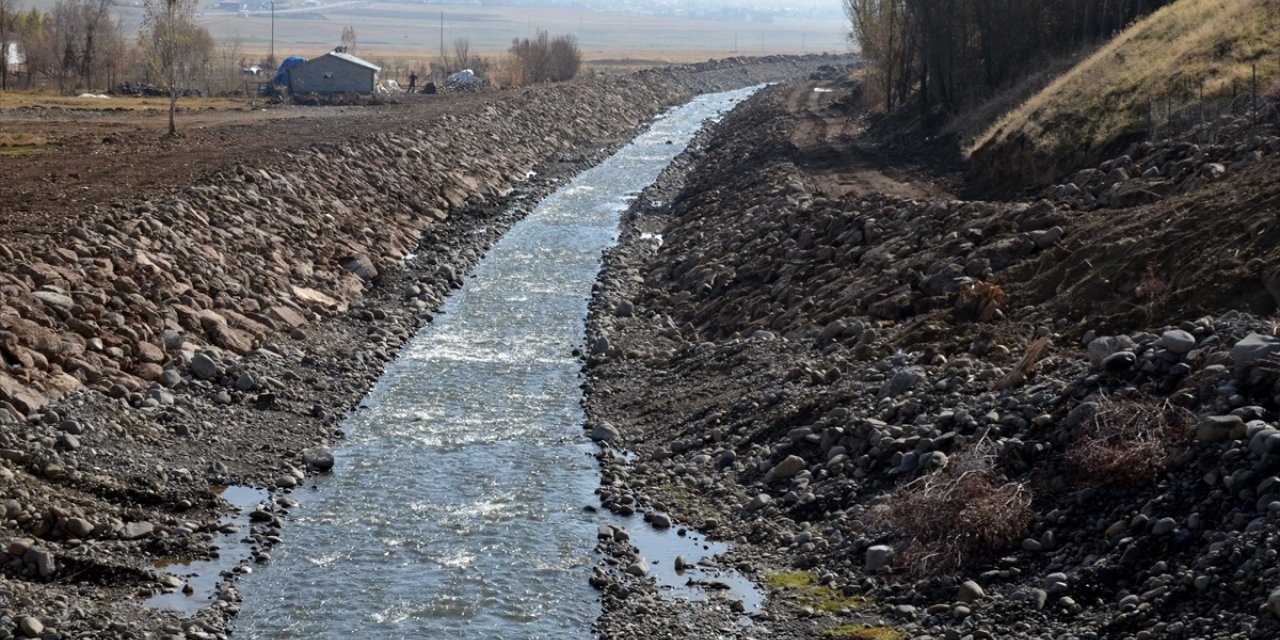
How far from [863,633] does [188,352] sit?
1316cm

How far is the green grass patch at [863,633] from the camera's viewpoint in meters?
14.4

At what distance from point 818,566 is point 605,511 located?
333 centimetres

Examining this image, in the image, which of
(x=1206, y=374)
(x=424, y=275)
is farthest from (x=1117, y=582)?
(x=424, y=275)

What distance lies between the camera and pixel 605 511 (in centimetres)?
1869

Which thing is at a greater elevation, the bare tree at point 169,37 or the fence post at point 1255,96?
the bare tree at point 169,37

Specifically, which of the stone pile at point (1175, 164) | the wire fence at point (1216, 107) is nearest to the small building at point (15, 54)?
the wire fence at point (1216, 107)

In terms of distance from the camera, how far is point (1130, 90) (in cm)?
3575

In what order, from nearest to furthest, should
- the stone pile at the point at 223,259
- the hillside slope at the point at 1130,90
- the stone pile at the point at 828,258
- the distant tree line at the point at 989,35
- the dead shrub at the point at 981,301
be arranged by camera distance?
the stone pile at the point at 223,259, the dead shrub at the point at 981,301, the stone pile at the point at 828,258, the hillside slope at the point at 1130,90, the distant tree line at the point at 989,35

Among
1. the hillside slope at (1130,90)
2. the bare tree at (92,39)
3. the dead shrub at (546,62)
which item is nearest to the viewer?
the hillside slope at (1130,90)

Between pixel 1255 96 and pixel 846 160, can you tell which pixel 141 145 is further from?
pixel 1255 96

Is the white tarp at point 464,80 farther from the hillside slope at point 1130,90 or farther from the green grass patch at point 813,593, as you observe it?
the green grass patch at point 813,593

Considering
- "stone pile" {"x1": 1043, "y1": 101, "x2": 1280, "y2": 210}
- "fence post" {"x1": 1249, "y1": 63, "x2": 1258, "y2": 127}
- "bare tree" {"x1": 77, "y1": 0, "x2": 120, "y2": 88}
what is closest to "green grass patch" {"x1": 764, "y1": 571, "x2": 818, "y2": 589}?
"stone pile" {"x1": 1043, "y1": 101, "x2": 1280, "y2": 210}

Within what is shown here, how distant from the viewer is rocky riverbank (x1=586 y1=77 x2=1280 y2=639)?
1420 cm

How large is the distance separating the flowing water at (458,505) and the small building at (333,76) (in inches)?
1864
